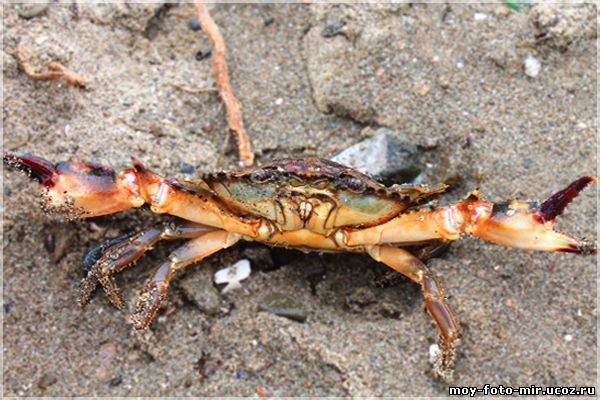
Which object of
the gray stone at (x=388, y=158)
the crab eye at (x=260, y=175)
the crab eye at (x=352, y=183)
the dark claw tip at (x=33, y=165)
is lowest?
the gray stone at (x=388, y=158)

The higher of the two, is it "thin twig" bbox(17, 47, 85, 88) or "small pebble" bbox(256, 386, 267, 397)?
"thin twig" bbox(17, 47, 85, 88)

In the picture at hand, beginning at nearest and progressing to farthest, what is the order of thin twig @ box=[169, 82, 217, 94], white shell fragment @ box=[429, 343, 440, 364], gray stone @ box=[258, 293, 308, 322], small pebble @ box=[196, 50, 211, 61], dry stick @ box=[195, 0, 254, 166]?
white shell fragment @ box=[429, 343, 440, 364], gray stone @ box=[258, 293, 308, 322], dry stick @ box=[195, 0, 254, 166], thin twig @ box=[169, 82, 217, 94], small pebble @ box=[196, 50, 211, 61]

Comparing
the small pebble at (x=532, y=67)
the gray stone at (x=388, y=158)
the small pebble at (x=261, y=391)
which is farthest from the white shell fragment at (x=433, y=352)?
the small pebble at (x=532, y=67)

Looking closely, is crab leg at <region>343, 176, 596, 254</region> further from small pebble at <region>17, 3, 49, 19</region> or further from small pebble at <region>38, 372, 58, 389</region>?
small pebble at <region>17, 3, 49, 19</region>

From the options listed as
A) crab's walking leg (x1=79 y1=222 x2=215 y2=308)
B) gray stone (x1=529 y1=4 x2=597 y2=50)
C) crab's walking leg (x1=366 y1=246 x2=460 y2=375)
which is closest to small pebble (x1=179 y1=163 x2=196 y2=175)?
crab's walking leg (x1=79 y1=222 x2=215 y2=308)

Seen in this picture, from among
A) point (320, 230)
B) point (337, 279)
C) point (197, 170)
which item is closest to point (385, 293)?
point (337, 279)

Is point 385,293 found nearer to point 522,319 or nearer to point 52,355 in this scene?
point 522,319

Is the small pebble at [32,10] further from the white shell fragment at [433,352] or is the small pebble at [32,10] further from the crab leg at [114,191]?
the white shell fragment at [433,352]
